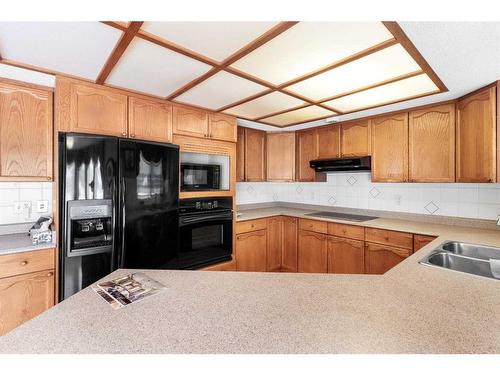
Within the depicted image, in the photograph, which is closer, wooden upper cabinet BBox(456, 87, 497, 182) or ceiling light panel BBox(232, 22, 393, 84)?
ceiling light panel BBox(232, 22, 393, 84)

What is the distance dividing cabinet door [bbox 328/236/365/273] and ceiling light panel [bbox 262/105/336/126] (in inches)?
56.6

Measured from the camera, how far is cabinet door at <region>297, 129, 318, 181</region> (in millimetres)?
3306

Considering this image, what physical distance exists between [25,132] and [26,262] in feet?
A: 3.19

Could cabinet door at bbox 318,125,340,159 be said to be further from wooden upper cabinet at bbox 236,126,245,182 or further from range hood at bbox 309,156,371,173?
wooden upper cabinet at bbox 236,126,245,182

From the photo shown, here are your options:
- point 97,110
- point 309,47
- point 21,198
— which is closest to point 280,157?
point 309,47

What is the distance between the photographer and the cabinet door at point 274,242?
10.4 ft

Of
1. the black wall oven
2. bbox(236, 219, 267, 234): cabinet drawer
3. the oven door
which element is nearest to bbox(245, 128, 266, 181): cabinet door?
bbox(236, 219, 267, 234): cabinet drawer

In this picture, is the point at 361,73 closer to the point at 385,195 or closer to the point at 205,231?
the point at 385,195

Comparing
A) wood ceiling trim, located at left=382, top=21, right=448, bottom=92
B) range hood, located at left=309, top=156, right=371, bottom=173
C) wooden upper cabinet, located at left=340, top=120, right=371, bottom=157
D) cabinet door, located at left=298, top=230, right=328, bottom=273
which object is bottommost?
cabinet door, located at left=298, top=230, right=328, bottom=273

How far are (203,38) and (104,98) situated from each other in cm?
117

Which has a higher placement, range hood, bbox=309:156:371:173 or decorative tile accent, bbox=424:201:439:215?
range hood, bbox=309:156:371:173

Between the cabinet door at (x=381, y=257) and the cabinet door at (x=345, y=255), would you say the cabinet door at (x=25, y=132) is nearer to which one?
the cabinet door at (x=345, y=255)

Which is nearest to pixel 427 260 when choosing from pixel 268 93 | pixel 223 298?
pixel 223 298

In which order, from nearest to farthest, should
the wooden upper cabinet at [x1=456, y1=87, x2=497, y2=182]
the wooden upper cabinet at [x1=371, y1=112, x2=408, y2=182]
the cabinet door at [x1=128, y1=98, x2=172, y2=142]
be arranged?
the wooden upper cabinet at [x1=456, y1=87, x2=497, y2=182] < the cabinet door at [x1=128, y1=98, x2=172, y2=142] < the wooden upper cabinet at [x1=371, y1=112, x2=408, y2=182]
